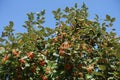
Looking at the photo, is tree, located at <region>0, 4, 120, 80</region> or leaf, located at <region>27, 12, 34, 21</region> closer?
tree, located at <region>0, 4, 120, 80</region>

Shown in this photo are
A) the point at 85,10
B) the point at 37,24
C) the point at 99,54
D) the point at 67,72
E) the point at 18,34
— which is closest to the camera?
the point at 67,72

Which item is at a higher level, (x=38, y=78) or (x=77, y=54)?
(x=77, y=54)

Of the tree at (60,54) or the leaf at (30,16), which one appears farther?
the leaf at (30,16)

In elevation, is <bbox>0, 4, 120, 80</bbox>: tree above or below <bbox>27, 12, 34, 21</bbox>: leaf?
below

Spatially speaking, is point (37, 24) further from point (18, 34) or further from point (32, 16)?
→ point (18, 34)

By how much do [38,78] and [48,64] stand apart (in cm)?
29

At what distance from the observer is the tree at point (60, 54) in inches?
196

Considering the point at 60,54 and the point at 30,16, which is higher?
the point at 30,16

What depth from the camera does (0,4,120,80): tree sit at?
498cm

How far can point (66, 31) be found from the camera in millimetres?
6000

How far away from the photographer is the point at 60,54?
16.3 feet

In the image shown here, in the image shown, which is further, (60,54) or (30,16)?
(30,16)

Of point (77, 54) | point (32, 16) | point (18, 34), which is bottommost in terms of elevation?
point (77, 54)

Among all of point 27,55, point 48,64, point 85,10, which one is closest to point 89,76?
point 48,64
